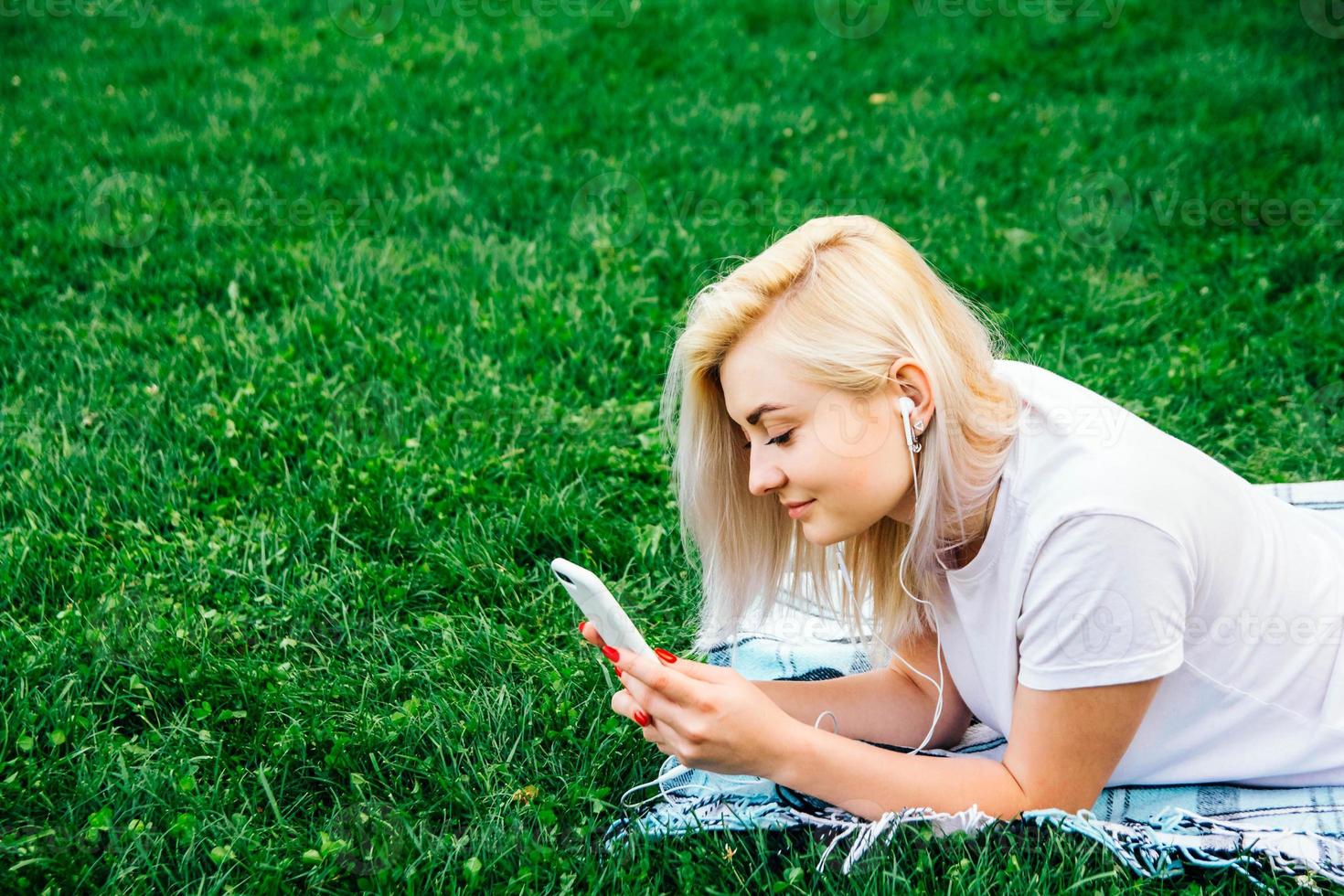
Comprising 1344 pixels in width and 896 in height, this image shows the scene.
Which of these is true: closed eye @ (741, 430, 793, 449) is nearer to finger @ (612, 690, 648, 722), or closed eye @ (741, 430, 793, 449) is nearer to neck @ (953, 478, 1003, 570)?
neck @ (953, 478, 1003, 570)

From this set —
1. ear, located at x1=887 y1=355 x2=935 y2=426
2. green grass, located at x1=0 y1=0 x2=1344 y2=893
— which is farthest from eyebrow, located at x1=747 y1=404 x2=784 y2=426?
green grass, located at x1=0 y1=0 x2=1344 y2=893

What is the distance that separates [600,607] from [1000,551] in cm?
70

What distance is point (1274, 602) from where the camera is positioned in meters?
2.04

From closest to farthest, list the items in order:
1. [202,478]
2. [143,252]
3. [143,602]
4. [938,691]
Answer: [938,691] < [143,602] < [202,478] < [143,252]

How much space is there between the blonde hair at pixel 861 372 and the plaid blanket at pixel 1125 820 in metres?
0.34

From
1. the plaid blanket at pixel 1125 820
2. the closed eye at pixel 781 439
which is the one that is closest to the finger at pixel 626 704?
the plaid blanket at pixel 1125 820

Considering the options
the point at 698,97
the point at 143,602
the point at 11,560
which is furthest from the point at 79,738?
the point at 698,97

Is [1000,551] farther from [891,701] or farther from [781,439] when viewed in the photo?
[891,701]

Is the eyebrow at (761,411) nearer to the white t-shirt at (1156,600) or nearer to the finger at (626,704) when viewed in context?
the white t-shirt at (1156,600)

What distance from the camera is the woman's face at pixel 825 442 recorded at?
190 cm

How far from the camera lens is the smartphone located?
1876 mm

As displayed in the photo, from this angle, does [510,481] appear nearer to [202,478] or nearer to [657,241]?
[202,478]

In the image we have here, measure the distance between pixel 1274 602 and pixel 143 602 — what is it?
251 centimetres

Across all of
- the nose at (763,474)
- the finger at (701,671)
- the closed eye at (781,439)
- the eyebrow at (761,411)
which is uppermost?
Result: the eyebrow at (761,411)
